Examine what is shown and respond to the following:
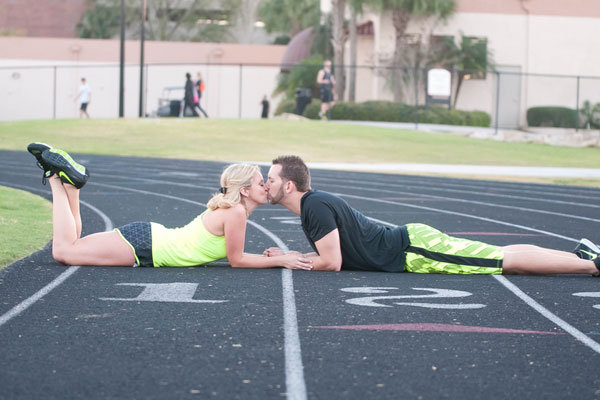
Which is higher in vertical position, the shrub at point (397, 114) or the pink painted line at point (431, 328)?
the shrub at point (397, 114)

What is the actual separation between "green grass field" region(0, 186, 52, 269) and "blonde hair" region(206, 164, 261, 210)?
6.24 ft

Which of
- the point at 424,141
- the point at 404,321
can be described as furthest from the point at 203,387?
the point at 424,141

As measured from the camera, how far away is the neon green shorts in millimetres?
7652

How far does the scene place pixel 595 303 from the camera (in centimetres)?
658

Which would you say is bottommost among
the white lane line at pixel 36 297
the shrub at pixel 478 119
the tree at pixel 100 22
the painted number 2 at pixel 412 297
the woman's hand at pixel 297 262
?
the white lane line at pixel 36 297

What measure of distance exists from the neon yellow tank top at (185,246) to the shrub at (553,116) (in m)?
32.1

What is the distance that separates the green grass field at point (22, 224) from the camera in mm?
8645

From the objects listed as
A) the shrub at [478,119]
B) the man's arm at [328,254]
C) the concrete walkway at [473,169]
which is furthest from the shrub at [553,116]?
the man's arm at [328,254]

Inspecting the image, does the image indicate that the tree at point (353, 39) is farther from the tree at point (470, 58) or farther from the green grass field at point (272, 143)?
the green grass field at point (272, 143)

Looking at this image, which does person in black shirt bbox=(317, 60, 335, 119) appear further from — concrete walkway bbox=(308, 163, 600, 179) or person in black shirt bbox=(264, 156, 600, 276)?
person in black shirt bbox=(264, 156, 600, 276)

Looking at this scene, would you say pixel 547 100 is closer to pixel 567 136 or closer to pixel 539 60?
pixel 539 60

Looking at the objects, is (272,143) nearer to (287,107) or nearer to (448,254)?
(287,107)

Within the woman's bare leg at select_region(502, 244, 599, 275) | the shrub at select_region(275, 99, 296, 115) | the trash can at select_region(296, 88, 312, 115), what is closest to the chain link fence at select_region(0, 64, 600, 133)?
the shrub at select_region(275, 99, 296, 115)

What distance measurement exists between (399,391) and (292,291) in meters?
2.61
